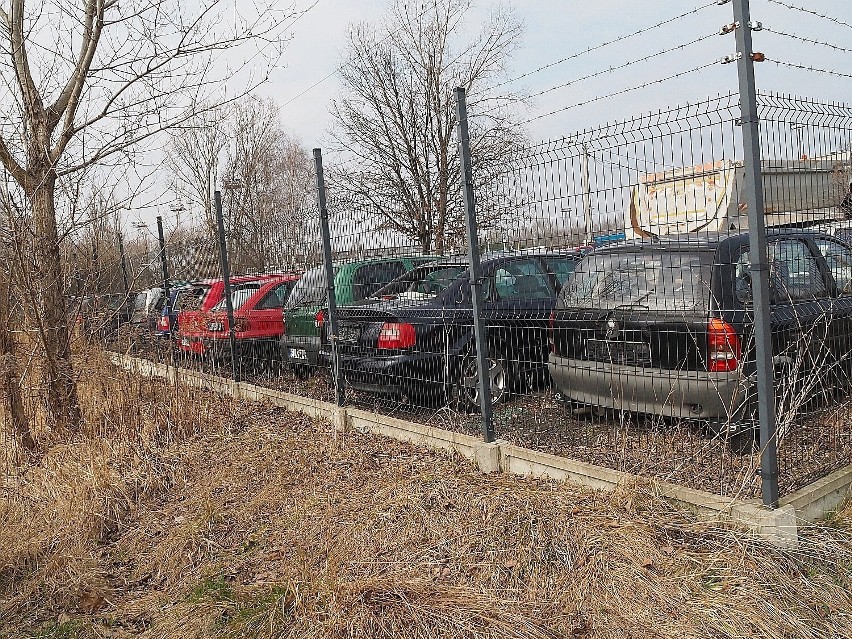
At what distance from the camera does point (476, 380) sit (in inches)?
255

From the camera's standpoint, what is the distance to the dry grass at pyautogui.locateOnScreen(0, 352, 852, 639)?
3475 millimetres

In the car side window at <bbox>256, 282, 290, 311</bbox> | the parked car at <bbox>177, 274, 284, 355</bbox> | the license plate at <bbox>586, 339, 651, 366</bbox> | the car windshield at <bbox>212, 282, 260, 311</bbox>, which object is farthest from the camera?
the car side window at <bbox>256, 282, 290, 311</bbox>

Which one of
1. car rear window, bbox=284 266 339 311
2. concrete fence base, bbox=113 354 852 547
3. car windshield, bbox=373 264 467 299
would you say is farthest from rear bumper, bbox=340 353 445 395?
car rear window, bbox=284 266 339 311

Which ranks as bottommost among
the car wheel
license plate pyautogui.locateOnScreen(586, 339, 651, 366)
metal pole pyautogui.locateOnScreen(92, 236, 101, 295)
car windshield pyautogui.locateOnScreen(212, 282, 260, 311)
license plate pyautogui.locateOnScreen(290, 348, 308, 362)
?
the car wheel

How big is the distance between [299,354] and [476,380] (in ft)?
8.96

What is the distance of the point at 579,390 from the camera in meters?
5.30

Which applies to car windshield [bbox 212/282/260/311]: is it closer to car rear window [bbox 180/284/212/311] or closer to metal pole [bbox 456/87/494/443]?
car rear window [bbox 180/284/212/311]

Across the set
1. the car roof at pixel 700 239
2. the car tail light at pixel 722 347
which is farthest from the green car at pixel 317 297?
the car tail light at pixel 722 347

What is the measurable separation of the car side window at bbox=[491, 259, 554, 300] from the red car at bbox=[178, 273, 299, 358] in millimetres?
2871

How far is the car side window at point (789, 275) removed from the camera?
4.51 metres

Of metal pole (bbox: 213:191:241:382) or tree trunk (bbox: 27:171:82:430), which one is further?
metal pole (bbox: 213:191:241:382)

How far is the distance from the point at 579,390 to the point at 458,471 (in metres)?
Answer: 1.09

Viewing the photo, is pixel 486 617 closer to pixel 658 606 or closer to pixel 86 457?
pixel 658 606

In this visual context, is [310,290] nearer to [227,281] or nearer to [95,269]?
[227,281]
